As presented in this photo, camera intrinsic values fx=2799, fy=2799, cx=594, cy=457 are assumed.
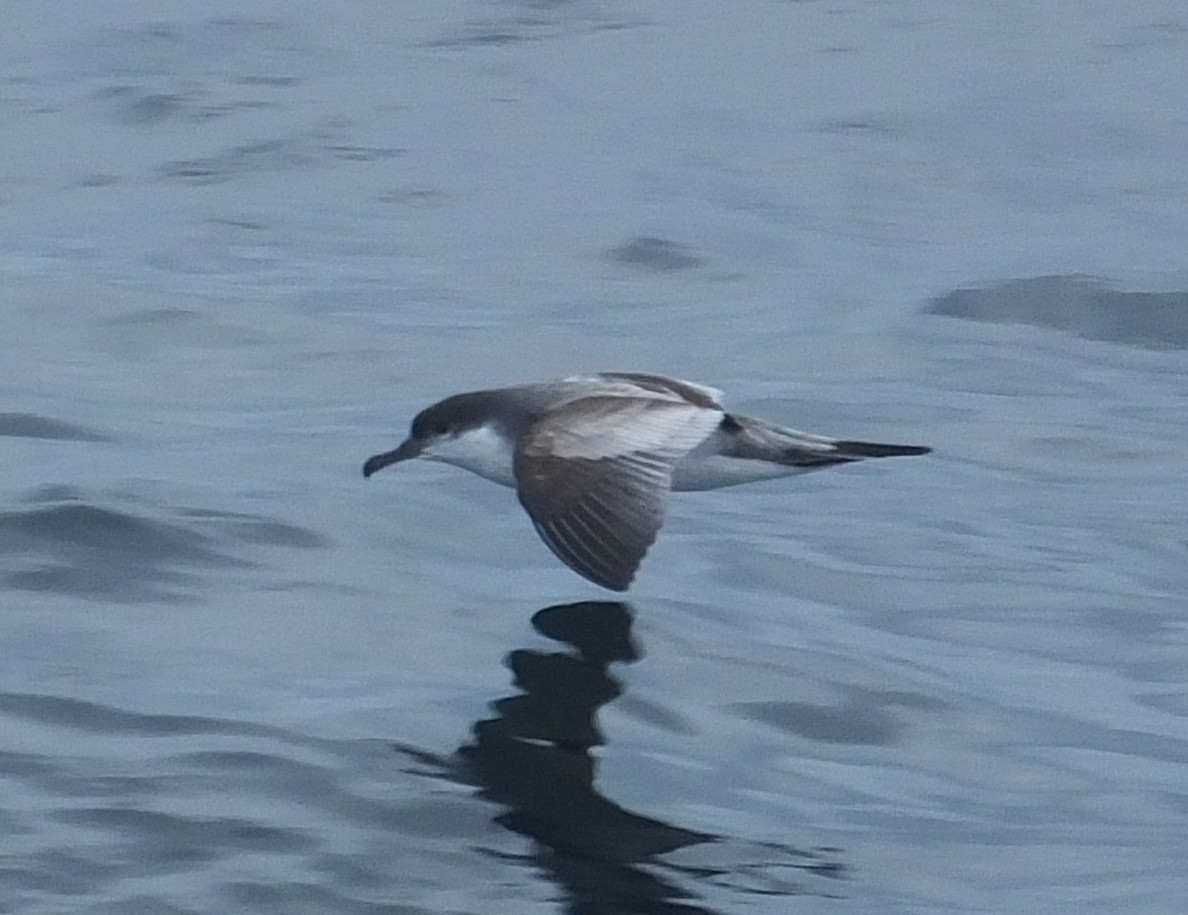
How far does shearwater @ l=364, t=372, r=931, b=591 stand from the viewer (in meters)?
7.39

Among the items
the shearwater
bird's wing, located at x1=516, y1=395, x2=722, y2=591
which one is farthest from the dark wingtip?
bird's wing, located at x1=516, y1=395, x2=722, y2=591

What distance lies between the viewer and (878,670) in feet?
25.5

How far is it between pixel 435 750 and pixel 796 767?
2.97ft

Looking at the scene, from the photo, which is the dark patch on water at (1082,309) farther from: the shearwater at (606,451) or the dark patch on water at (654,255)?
the shearwater at (606,451)

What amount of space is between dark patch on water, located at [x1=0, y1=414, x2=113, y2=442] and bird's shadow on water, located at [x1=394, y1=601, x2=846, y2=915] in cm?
288

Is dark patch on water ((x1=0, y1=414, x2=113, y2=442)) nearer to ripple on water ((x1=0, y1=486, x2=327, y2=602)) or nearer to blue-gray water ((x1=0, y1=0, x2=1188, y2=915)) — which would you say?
blue-gray water ((x1=0, y1=0, x2=1188, y2=915))

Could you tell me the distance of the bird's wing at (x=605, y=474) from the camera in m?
7.29

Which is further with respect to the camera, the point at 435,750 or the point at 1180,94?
the point at 1180,94

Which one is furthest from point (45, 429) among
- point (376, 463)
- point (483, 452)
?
point (483, 452)

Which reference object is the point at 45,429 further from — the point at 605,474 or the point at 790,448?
the point at 605,474

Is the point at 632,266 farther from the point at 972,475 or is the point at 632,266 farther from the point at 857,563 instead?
the point at 857,563

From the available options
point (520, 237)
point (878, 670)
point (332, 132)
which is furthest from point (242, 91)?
point (878, 670)

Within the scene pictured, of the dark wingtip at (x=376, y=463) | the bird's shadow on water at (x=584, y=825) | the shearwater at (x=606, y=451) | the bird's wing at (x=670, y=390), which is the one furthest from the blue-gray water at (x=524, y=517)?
the bird's wing at (x=670, y=390)

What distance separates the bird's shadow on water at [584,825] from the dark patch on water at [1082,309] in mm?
5171
